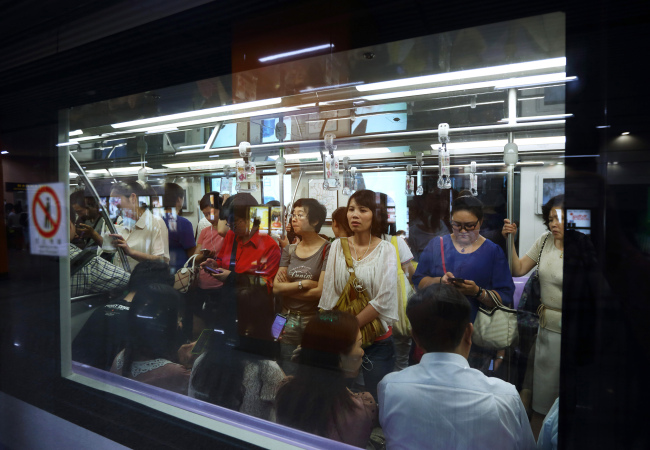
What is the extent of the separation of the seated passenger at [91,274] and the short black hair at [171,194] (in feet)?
2.43

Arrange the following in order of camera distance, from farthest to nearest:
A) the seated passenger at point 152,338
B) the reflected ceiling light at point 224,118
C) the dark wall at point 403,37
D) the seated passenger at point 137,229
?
the seated passenger at point 137,229, the seated passenger at point 152,338, the reflected ceiling light at point 224,118, the dark wall at point 403,37

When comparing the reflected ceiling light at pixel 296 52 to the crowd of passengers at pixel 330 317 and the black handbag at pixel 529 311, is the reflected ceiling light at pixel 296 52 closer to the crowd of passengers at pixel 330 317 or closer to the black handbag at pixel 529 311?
the crowd of passengers at pixel 330 317

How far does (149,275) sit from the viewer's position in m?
2.70

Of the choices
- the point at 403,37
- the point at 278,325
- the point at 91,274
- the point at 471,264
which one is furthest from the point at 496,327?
the point at 91,274

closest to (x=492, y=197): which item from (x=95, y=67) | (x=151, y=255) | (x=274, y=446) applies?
(x=274, y=446)

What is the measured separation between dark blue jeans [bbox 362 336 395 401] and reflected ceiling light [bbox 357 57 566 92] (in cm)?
109

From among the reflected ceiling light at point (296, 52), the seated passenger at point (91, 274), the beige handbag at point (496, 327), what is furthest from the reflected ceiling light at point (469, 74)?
the seated passenger at point (91, 274)

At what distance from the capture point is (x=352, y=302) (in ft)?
5.80

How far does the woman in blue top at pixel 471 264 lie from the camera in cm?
141

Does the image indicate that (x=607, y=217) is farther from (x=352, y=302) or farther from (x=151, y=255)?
(x=151, y=255)

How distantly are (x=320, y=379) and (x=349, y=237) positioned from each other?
0.71 meters

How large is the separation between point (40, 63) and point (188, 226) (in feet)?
5.14

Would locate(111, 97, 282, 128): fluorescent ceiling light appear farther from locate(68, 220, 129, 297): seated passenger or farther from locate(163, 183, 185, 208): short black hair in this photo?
locate(68, 220, 129, 297): seated passenger

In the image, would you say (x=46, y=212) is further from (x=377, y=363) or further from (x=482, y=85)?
(x=482, y=85)
